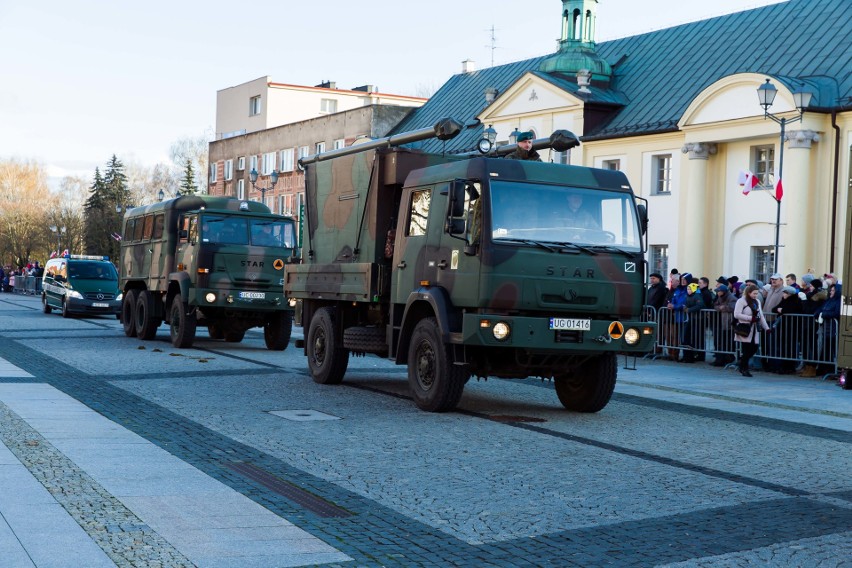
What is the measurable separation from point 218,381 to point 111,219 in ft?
Result: 233

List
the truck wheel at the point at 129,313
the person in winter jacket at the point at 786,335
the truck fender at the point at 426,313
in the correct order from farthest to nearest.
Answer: the truck wheel at the point at 129,313, the person in winter jacket at the point at 786,335, the truck fender at the point at 426,313

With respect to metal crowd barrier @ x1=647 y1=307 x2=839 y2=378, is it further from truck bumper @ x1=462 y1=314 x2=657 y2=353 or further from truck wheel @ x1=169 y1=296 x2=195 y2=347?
truck wheel @ x1=169 y1=296 x2=195 y2=347

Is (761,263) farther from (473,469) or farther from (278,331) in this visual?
(473,469)

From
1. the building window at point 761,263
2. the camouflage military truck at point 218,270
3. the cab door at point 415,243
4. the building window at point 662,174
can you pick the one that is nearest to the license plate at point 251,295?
the camouflage military truck at point 218,270

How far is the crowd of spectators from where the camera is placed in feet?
66.4

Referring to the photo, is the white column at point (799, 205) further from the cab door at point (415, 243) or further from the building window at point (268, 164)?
the building window at point (268, 164)

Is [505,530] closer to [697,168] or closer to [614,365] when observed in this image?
[614,365]

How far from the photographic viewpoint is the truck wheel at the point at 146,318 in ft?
83.1

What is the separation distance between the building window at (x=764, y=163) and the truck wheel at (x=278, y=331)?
62.3ft

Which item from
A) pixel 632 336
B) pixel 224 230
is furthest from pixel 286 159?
pixel 632 336

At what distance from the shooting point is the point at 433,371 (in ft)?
43.3

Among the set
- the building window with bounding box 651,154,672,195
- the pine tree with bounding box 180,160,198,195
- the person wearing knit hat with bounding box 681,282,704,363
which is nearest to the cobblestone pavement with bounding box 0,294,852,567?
the person wearing knit hat with bounding box 681,282,704,363

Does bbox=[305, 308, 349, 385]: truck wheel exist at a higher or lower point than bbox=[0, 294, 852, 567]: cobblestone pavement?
higher

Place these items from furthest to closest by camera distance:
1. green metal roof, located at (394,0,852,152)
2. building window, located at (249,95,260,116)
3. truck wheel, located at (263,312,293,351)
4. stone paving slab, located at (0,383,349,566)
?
1. building window, located at (249,95,260,116)
2. green metal roof, located at (394,0,852,152)
3. truck wheel, located at (263,312,293,351)
4. stone paving slab, located at (0,383,349,566)
